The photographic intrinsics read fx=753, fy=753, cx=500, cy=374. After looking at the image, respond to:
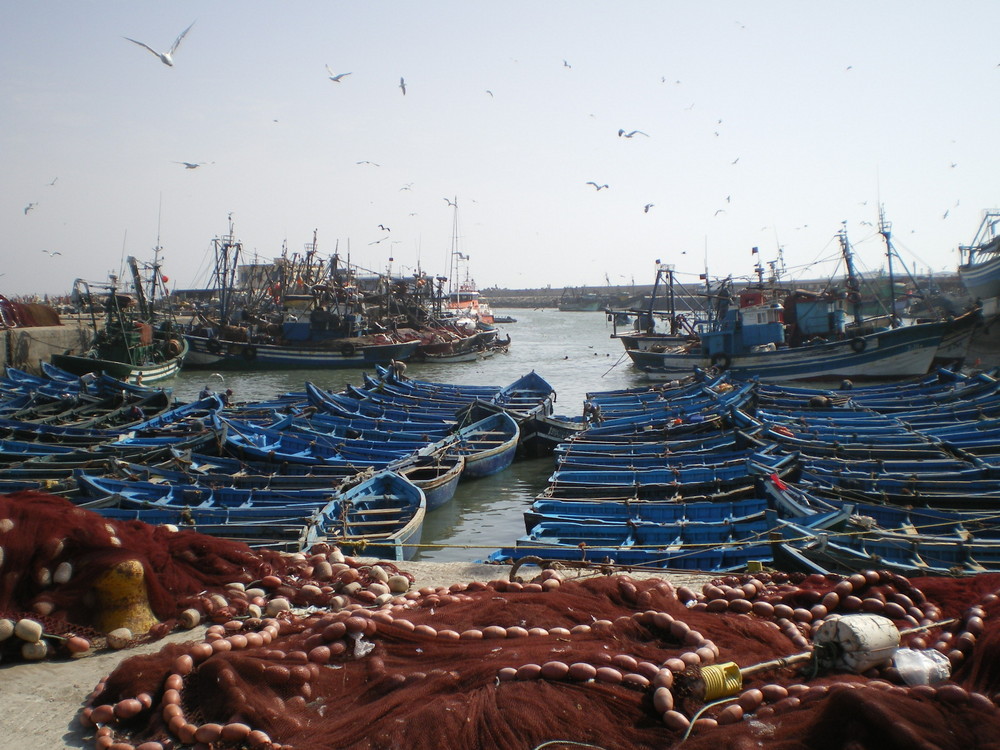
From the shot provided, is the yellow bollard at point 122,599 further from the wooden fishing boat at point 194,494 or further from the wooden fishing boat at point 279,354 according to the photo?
the wooden fishing boat at point 279,354

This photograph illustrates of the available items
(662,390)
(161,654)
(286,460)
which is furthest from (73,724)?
(662,390)

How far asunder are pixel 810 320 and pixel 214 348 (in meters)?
31.4

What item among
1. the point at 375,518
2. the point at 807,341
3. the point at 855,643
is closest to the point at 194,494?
the point at 375,518

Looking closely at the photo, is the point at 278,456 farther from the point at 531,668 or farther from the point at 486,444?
the point at 531,668

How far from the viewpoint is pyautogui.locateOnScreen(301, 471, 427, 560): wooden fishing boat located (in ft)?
32.4

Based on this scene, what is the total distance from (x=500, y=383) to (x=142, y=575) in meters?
32.5

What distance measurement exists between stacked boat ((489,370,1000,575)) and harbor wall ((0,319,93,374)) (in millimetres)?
26411

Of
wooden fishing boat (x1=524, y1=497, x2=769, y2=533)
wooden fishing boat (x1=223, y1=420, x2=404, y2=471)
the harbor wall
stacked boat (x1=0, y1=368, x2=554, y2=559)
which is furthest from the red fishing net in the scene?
the harbor wall

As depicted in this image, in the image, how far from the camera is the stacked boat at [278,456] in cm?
1092

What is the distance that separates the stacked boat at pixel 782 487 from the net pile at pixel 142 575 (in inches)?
84.8

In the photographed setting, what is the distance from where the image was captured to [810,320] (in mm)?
33219

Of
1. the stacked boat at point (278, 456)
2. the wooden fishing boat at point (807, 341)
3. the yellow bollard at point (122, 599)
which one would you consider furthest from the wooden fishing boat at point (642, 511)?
the wooden fishing boat at point (807, 341)

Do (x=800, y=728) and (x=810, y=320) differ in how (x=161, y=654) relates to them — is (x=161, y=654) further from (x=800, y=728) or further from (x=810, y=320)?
(x=810, y=320)

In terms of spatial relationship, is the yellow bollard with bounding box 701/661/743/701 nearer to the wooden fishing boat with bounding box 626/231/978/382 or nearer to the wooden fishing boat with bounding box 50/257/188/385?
the wooden fishing boat with bounding box 626/231/978/382
